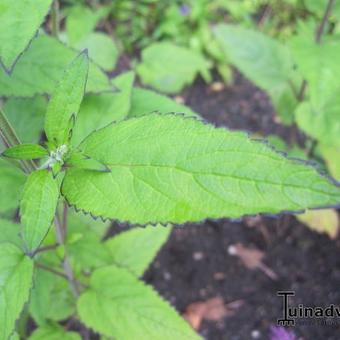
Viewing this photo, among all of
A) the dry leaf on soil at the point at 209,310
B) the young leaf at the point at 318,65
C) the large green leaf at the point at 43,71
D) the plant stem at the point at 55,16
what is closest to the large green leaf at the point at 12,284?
the large green leaf at the point at 43,71

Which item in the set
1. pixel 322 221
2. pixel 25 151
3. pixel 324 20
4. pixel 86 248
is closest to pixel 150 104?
pixel 86 248

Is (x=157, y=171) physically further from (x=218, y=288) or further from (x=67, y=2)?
(x=67, y=2)

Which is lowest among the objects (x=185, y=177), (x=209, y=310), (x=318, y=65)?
(x=209, y=310)

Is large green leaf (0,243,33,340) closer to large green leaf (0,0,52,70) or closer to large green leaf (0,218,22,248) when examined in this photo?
large green leaf (0,218,22,248)

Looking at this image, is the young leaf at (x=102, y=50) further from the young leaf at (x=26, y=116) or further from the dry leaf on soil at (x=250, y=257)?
the dry leaf on soil at (x=250, y=257)

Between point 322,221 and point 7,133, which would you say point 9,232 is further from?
point 322,221
